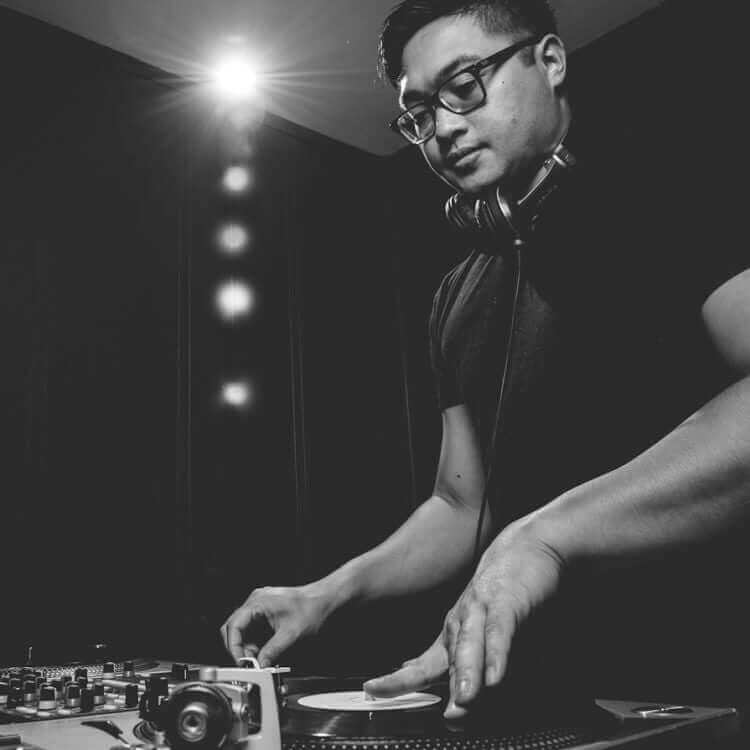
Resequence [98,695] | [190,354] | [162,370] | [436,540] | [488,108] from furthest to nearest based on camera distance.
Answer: [190,354] < [162,370] < [436,540] < [488,108] < [98,695]

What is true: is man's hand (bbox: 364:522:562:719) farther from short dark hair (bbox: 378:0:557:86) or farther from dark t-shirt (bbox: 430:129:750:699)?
short dark hair (bbox: 378:0:557:86)

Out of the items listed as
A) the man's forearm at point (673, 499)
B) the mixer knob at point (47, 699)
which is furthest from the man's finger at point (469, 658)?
the mixer knob at point (47, 699)

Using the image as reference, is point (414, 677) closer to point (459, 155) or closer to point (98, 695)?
point (98, 695)

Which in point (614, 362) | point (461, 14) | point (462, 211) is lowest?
point (614, 362)

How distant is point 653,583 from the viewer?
3.71 ft

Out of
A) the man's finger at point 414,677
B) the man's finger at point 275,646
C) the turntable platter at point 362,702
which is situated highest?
the man's finger at point 275,646

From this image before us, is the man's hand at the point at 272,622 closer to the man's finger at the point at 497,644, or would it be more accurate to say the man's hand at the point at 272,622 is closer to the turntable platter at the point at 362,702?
the turntable platter at the point at 362,702

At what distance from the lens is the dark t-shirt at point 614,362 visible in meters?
1.02

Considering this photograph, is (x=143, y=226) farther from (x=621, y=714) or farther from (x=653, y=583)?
(x=621, y=714)

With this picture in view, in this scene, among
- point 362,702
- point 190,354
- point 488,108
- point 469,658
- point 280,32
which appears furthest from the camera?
point 280,32

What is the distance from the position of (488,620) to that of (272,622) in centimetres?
65

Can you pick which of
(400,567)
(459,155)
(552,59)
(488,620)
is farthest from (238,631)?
(552,59)

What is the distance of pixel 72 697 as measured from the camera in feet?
3.25

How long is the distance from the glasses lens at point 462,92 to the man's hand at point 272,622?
3.02 ft
